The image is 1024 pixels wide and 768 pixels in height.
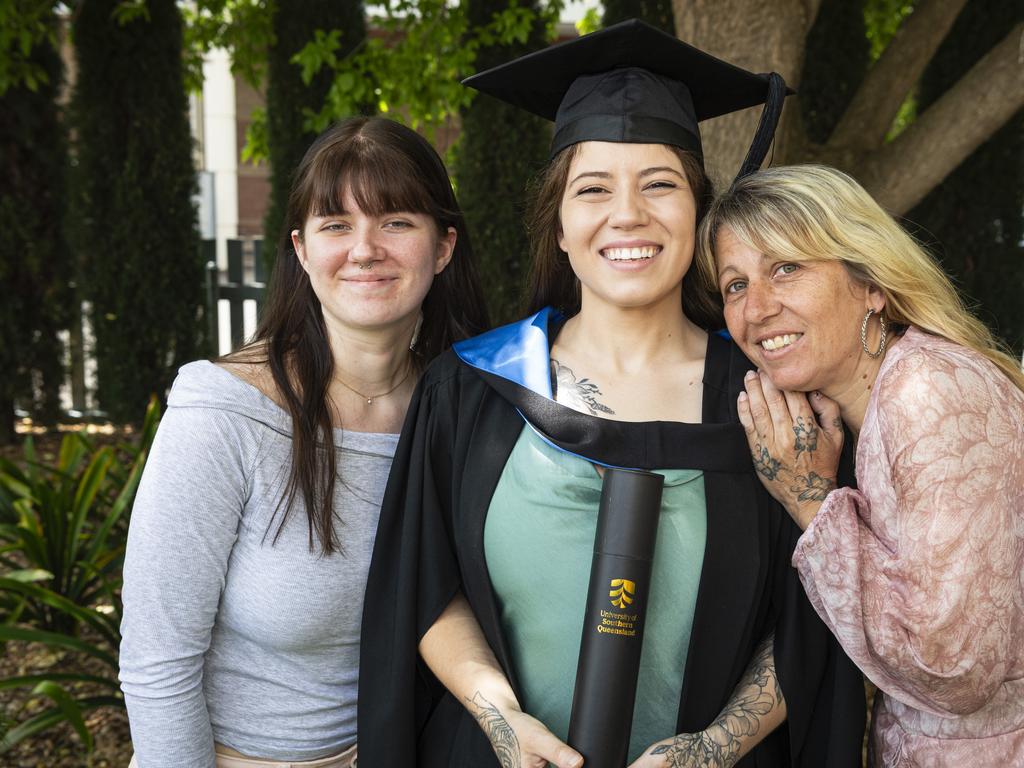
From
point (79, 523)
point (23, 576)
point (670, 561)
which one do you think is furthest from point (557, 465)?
point (79, 523)

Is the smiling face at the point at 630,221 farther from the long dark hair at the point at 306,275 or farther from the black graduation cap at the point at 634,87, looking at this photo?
the long dark hair at the point at 306,275

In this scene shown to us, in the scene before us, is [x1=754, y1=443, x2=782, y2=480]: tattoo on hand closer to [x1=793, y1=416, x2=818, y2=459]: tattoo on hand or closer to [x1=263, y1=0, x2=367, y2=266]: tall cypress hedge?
[x1=793, y1=416, x2=818, y2=459]: tattoo on hand

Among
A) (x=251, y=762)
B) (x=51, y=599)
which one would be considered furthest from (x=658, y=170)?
(x=51, y=599)

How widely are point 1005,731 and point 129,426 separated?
7.22 meters

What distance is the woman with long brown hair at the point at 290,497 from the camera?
1877mm

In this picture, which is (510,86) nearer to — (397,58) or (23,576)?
(23,576)

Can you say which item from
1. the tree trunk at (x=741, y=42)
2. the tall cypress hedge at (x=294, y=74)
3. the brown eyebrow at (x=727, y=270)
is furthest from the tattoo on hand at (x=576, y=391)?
the tall cypress hedge at (x=294, y=74)

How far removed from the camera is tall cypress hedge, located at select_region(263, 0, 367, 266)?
7.41 m

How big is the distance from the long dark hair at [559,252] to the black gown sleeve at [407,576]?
34 cm

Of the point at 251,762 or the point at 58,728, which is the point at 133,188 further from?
the point at 251,762

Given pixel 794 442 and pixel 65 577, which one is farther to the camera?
pixel 65 577

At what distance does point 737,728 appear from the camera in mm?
1766

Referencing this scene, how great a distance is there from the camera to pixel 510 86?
2.04m

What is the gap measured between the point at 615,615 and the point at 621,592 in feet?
0.13
